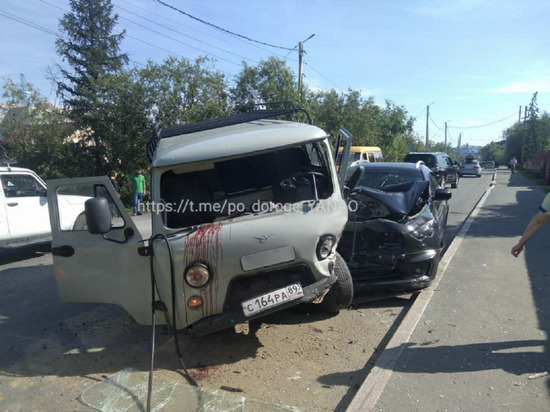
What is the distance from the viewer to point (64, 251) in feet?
12.3

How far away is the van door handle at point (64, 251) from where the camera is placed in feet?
12.3

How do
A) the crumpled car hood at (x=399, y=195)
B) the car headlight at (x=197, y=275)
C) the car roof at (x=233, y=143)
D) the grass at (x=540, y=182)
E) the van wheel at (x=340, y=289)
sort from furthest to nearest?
the grass at (x=540, y=182)
the crumpled car hood at (x=399, y=195)
the van wheel at (x=340, y=289)
the car roof at (x=233, y=143)
the car headlight at (x=197, y=275)

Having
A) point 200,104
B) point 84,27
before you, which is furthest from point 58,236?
point 84,27

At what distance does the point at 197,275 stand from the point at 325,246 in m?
1.20

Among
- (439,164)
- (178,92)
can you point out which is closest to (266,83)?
(178,92)

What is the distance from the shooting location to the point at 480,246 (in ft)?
26.4

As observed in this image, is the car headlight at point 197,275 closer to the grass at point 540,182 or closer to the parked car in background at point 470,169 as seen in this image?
the grass at point 540,182

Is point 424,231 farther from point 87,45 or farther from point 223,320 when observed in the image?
point 87,45

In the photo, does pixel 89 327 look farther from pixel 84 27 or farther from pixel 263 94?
pixel 84 27

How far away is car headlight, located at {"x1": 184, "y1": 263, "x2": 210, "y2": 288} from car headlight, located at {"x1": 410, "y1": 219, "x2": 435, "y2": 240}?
2.94m

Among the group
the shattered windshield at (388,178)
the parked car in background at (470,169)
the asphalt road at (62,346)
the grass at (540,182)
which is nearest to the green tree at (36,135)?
the asphalt road at (62,346)

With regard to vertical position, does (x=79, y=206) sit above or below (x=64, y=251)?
above

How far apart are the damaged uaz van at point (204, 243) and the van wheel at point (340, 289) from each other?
24.3 inches

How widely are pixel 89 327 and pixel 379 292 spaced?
12.2ft
